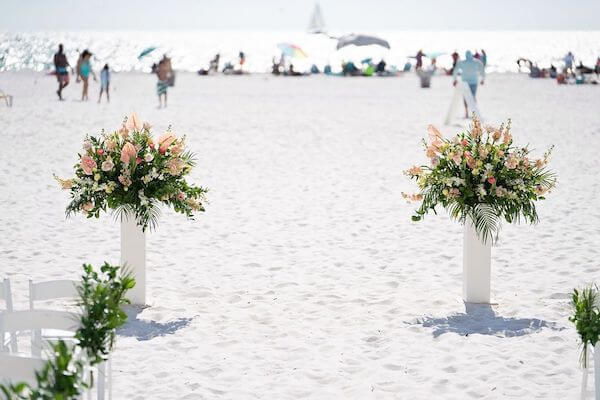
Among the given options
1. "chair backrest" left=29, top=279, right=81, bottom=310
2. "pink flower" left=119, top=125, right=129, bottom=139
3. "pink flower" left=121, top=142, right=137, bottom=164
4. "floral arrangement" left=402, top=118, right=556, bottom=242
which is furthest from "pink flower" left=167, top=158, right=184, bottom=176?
"chair backrest" left=29, top=279, right=81, bottom=310

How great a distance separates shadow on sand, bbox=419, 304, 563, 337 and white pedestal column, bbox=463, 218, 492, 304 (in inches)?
9.2

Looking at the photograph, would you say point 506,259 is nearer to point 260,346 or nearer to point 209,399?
point 260,346

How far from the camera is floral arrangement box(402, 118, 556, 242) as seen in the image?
727 centimetres

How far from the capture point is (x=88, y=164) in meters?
7.16

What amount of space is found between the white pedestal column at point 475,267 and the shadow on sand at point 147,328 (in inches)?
86.2

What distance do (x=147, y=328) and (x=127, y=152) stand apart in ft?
4.21

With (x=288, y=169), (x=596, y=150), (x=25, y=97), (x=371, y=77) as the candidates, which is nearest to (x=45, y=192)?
(x=288, y=169)

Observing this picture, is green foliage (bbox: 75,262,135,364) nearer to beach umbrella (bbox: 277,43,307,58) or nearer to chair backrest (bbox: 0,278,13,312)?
chair backrest (bbox: 0,278,13,312)

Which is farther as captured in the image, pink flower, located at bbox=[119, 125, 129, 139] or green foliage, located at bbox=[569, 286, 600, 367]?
pink flower, located at bbox=[119, 125, 129, 139]

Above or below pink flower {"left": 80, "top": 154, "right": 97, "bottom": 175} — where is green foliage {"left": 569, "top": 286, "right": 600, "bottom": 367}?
below

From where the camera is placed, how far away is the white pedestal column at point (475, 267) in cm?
756

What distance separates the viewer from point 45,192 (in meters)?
12.8

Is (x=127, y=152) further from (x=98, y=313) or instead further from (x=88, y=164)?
(x=98, y=313)

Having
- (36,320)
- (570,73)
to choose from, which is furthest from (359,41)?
(36,320)
